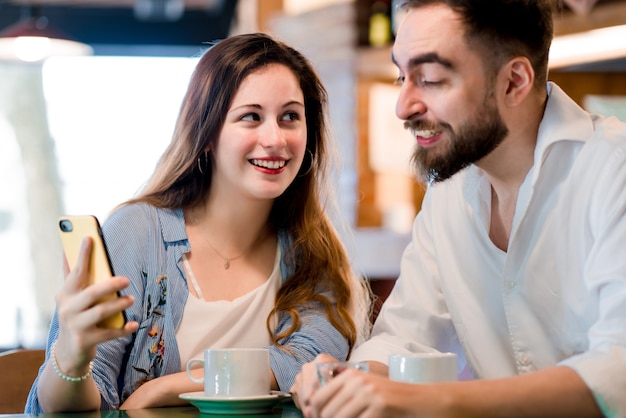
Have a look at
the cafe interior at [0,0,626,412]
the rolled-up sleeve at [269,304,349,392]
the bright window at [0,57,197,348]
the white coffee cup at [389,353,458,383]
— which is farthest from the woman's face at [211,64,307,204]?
the bright window at [0,57,197,348]

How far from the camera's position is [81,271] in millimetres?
1546

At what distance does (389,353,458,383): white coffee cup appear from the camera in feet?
4.74

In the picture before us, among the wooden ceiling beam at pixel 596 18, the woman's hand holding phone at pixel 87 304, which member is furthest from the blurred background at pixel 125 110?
the woman's hand holding phone at pixel 87 304

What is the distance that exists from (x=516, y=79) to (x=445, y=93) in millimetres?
165

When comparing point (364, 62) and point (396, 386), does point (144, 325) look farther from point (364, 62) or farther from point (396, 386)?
point (364, 62)

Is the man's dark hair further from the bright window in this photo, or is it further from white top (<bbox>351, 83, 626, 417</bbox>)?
the bright window

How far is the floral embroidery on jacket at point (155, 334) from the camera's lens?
6.79 ft

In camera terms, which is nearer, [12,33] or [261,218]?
[261,218]

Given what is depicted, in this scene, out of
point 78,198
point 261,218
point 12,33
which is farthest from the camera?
point 78,198

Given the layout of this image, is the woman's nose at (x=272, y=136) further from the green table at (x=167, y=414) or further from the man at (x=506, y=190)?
the green table at (x=167, y=414)

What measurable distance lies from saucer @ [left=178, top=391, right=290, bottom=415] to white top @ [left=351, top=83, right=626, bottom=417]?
30 cm

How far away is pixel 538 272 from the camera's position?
1.88m

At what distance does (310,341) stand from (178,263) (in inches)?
14.0

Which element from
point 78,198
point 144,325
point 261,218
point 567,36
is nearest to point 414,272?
point 261,218
